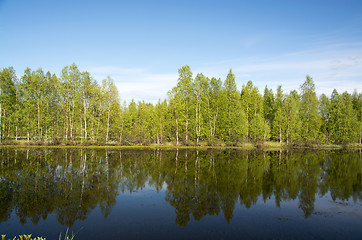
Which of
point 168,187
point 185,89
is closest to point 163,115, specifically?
point 185,89

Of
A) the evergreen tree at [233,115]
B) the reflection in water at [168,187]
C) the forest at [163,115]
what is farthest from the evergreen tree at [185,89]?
the reflection in water at [168,187]

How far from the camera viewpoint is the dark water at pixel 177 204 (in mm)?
10320

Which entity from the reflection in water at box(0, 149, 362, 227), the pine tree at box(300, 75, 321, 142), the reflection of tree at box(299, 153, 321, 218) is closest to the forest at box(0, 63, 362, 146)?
the pine tree at box(300, 75, 321, 142)

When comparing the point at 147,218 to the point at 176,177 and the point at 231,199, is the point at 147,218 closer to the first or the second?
the point at 231,199

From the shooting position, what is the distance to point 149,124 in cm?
5469

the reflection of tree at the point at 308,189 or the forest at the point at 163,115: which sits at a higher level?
the forest at the point at 163,115

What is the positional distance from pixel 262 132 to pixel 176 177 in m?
43.6

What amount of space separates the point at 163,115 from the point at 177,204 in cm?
4226

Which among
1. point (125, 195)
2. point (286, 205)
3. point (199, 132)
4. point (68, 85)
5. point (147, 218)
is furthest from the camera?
point (199, 132)

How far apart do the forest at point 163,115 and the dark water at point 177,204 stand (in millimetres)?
28370

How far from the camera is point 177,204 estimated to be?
1390cm

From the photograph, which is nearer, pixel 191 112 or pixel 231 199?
pixel 231 199

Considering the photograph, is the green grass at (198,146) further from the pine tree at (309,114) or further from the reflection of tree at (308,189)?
the reflection of tree at (308,189)

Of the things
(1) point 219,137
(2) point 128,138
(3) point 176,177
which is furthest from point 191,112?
(3) point 176,177
